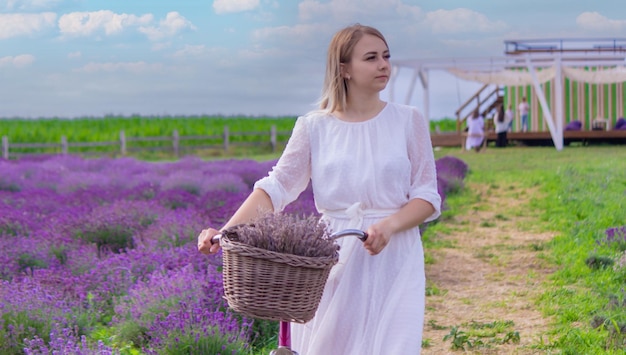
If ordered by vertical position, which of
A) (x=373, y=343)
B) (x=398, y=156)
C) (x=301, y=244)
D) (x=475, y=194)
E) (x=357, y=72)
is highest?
(x=357, y=72)

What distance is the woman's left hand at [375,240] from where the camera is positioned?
3.12m

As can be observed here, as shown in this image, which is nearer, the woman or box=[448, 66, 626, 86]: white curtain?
the woman

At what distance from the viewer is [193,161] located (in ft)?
71.3

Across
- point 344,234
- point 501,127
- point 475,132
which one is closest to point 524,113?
point 501,127

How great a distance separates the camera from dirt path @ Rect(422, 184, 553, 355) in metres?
6.48

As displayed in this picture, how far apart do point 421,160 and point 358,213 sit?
0.33m

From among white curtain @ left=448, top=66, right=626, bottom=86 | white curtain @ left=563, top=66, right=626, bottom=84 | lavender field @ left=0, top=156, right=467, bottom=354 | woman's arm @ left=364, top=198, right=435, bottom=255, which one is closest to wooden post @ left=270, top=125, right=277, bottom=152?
white curtain @ left=448, top=66, right=626, bottom=86

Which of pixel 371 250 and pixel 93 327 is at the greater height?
pixel 371 250

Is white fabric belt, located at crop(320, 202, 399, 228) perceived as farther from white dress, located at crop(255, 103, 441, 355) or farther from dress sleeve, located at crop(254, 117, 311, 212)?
dress sleeve, located at crop(254, 117, 311, 212)

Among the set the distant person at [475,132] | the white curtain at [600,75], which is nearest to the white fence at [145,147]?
the distant person at [475,132]

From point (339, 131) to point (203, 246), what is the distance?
0.76 meters

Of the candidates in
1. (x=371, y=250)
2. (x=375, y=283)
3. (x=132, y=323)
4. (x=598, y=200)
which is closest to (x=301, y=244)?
(x=371, y=250)

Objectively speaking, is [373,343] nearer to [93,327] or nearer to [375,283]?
[375,283]

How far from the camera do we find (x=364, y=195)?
3.41m
